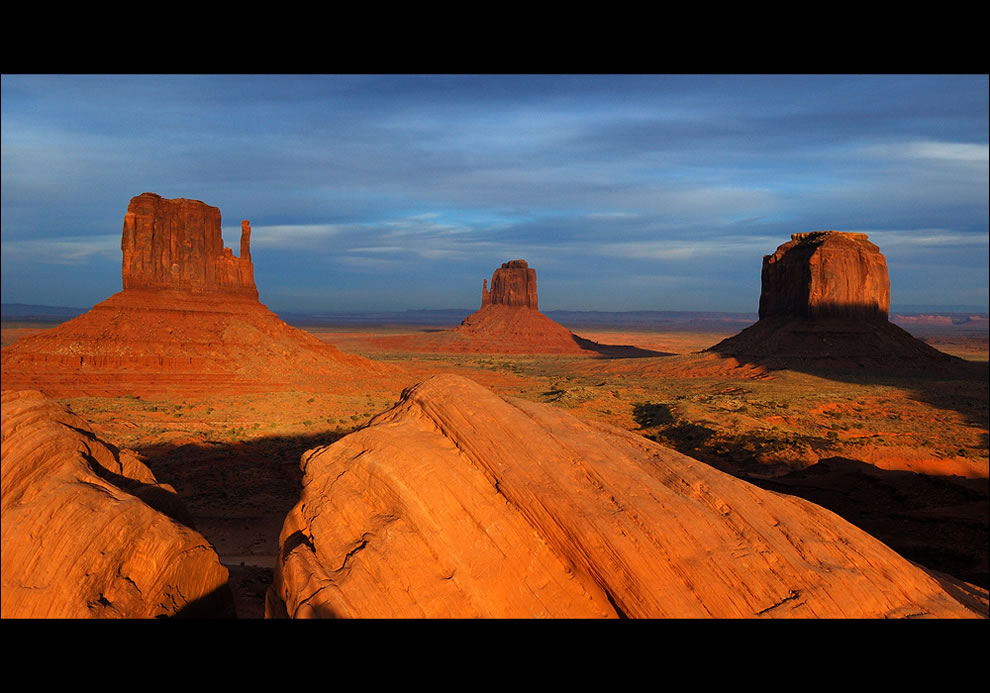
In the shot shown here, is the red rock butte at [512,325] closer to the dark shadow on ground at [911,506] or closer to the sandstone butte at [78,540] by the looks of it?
the dark shadow on ground at [911,506]

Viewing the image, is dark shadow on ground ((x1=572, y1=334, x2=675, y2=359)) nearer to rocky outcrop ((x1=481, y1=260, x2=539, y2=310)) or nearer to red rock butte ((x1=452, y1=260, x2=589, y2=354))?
red rock butte ((x1=452, y1=260, x2=589, y2=354))

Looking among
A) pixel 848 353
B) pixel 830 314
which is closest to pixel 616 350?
pixel 830 314

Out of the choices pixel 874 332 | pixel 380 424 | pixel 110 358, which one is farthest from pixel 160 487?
pixel 874 332

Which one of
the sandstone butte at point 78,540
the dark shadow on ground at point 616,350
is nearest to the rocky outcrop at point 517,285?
the dark shadow on ground at point 616,350

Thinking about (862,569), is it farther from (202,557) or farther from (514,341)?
(514,341)

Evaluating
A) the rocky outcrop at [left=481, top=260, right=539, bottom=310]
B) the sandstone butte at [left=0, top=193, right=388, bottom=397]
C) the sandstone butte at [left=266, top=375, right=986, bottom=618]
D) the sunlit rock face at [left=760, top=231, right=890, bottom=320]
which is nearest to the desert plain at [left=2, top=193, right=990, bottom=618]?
the sandstone butte at [left=266, top=375, right=986, bottom=618]

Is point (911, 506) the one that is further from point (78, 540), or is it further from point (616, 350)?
point (616, 350)
